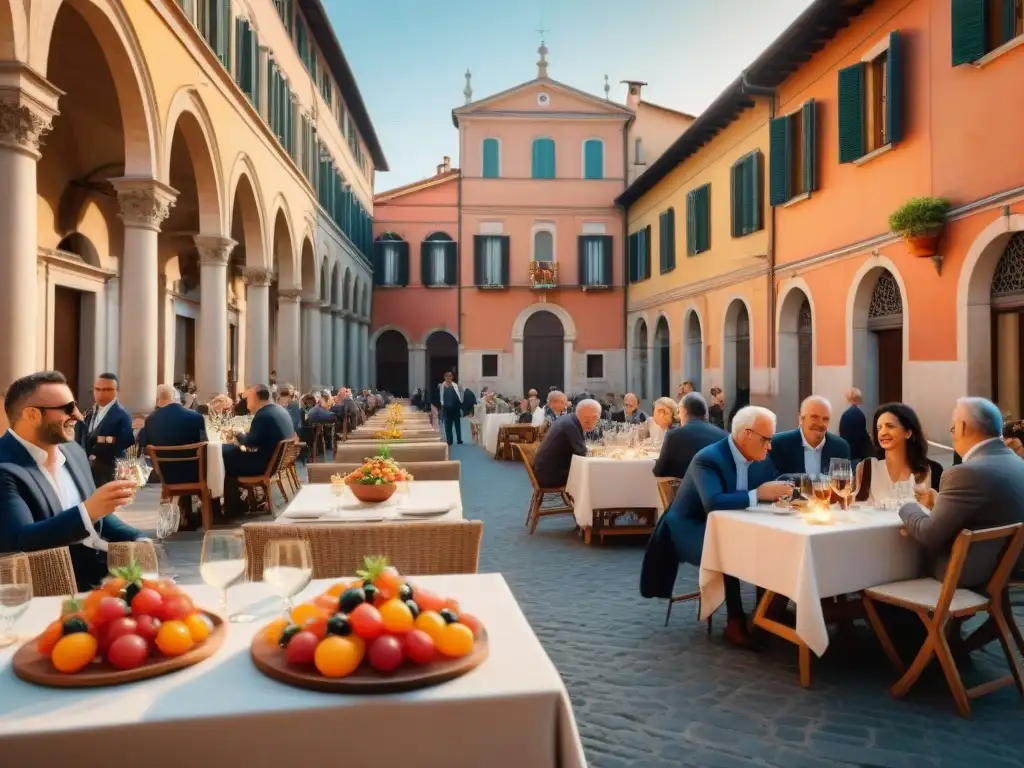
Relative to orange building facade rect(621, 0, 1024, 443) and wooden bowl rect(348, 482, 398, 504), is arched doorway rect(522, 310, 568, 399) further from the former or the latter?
wooden bowl rect(348, 482, 398, 504)

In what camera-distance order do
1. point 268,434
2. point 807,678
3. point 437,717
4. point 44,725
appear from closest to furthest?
point 44,725
point 437,717
point 807,678
point 268,434

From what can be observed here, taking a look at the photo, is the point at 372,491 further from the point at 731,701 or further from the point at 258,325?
the point at 258,325

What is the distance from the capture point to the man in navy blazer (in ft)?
24.5

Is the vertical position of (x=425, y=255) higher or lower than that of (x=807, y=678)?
higher

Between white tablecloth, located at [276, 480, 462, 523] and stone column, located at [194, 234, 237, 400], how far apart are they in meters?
8.61

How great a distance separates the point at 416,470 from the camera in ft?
20.8

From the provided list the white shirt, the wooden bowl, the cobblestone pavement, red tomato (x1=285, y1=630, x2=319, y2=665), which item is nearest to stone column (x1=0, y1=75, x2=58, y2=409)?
the wooden bowl

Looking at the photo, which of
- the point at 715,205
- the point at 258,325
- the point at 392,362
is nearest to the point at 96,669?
the point at 258,325

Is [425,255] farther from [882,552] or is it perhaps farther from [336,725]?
[336,725]

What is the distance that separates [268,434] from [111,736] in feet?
23.0

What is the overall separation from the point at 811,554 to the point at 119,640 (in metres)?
3.03

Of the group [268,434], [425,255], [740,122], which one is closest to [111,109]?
[268,434]

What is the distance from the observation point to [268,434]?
8.48 metres

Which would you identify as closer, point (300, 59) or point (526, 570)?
point (526, 570)
